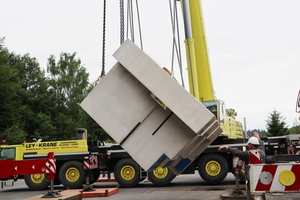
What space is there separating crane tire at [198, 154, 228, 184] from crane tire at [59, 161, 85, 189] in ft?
14.5

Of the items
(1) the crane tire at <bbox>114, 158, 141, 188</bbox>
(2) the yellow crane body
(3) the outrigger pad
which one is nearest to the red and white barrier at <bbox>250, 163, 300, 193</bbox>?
(3) the outrigger pad

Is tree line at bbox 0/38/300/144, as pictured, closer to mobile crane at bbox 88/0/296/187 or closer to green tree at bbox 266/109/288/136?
green tree at bbox 266/109/288/136

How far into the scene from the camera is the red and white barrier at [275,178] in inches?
196

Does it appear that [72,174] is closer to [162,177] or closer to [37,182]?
[37,182]

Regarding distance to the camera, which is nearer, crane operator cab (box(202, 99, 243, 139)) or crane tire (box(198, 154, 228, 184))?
crane operator cab (box(202, 99, 243, 139))

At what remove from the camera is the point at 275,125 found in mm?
35531

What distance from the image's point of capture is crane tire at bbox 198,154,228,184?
39.8ft

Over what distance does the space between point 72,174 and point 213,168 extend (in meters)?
5.26

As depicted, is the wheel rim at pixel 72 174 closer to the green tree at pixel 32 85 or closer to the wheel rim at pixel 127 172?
the wheel rim at pixel 127 172

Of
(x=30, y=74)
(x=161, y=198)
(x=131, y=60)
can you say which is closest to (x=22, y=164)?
(x=161, y=198)

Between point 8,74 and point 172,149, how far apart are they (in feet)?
108

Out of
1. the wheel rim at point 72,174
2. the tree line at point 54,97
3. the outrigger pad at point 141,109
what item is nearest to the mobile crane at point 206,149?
the wheel rim at point 72,174

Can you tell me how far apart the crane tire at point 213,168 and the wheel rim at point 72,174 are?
4566 millimetres

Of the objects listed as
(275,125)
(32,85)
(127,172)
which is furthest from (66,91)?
(127,172)
